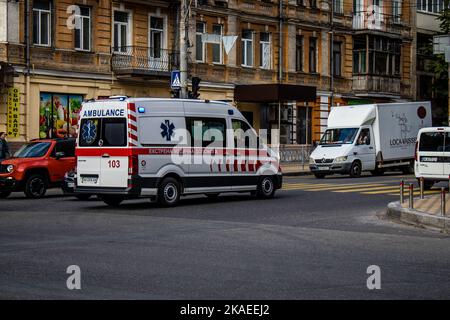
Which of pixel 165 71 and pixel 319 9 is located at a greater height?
pixel 319 9

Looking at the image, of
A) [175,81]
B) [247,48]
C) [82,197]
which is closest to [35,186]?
[82,197]

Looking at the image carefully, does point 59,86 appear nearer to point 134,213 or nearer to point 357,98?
point 134,213

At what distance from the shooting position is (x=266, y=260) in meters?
11.5

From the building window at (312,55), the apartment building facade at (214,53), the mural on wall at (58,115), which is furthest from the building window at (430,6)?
the mural on wall at (58,115)

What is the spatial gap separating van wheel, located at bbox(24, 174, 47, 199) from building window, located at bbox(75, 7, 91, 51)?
13.2 m

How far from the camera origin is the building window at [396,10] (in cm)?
5447

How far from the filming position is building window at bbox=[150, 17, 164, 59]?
3997cm

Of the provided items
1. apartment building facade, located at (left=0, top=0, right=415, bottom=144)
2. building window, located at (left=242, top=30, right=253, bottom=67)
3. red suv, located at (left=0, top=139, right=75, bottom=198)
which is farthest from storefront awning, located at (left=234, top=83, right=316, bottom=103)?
red suv, located at (left=0, top=139, right=75, bottom=198)

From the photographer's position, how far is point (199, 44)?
42.4 metres

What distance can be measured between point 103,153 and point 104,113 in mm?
903

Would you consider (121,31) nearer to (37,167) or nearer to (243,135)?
(37,167)

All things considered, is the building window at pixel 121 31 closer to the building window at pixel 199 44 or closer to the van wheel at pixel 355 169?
the building window at pixel 199 44
